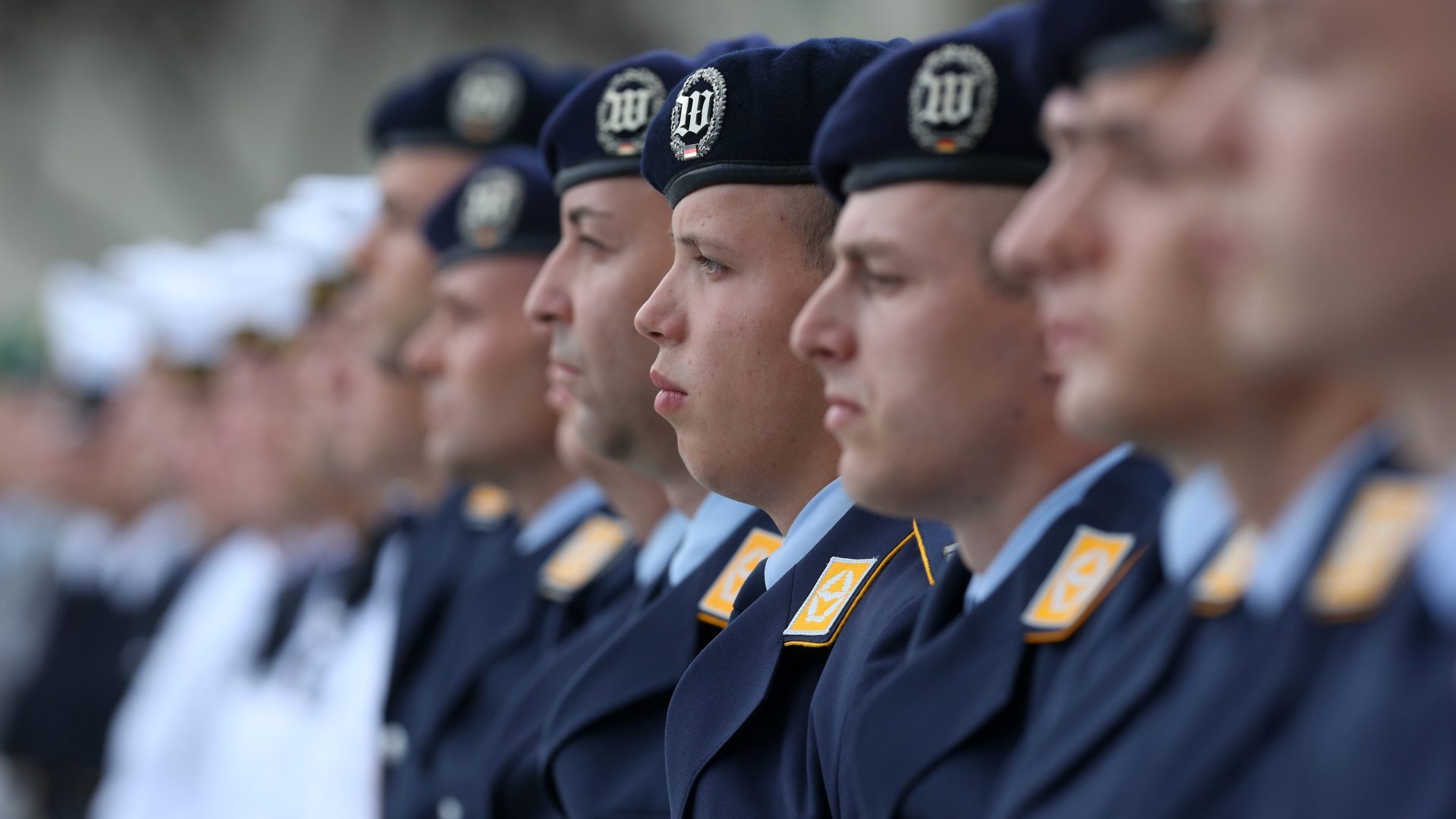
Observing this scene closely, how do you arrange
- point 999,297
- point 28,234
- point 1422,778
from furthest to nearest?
point 28,234 → point 999,297 → point 1422,778

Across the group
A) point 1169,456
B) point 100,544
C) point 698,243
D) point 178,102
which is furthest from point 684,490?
point 178,102

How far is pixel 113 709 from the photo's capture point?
322 inches

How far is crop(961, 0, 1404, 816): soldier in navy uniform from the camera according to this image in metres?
1.61

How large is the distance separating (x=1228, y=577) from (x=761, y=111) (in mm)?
1318

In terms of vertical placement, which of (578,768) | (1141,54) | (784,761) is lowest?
(578,768)

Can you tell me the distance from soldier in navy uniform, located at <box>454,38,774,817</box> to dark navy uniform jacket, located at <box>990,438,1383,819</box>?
4.17 ft

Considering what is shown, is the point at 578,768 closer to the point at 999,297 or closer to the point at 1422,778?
the point at 999,297

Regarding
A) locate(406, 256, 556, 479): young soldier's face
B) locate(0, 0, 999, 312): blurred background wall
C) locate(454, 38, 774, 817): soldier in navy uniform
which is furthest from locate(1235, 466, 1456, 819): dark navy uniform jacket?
locate(0, 0, 999, 312): blurred background wall

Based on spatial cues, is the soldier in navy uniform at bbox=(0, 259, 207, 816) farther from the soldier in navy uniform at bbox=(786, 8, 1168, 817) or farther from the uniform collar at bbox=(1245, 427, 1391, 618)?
the uniform collar at bbox=(1245, 427, 1391, 618)

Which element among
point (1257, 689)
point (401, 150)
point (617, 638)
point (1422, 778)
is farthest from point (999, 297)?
point (401, 150)

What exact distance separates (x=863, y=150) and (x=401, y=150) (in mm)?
3129

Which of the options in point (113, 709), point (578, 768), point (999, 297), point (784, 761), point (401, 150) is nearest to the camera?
point (999, 297)

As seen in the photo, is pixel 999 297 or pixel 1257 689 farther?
pixel 999 297

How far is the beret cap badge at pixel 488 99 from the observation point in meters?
5.04
